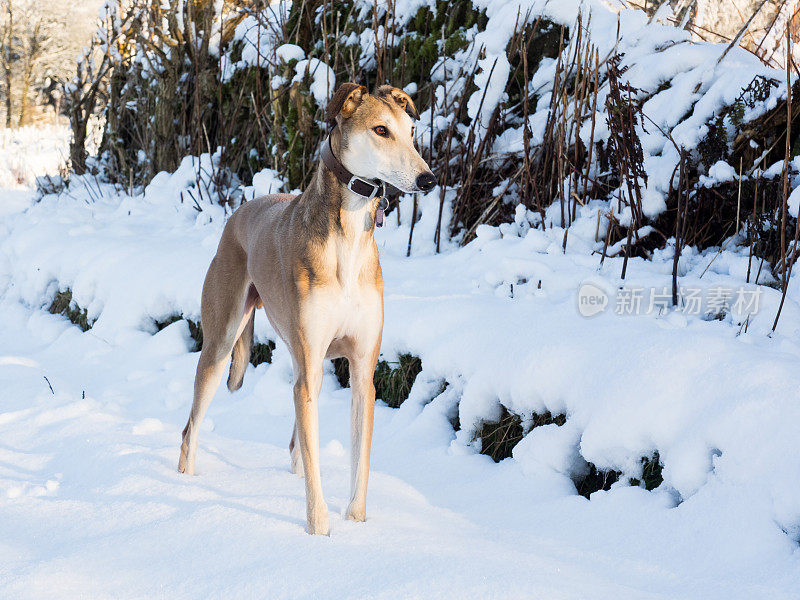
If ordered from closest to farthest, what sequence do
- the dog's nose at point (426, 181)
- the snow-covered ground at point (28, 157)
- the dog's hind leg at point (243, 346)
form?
the dog's nose at point (426, 181) < the dog's hind leg at point (243, 346) < the snow-covered ground at point (28, 157)

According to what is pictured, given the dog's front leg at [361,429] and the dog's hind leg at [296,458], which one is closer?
the dog's front leg at [361,429]

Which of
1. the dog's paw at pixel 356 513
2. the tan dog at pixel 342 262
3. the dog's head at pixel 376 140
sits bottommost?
the dog's paw at pixel 356 513

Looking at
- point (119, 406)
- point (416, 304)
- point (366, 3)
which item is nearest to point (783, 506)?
point (416, 304)

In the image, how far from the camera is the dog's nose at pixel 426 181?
270cm

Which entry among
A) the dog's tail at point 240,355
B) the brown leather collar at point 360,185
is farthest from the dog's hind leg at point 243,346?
the brown leather collar at point 360,185

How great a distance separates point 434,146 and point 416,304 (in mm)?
1962

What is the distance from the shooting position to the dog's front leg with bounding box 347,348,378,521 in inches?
124

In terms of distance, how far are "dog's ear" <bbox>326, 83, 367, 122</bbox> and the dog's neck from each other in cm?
9

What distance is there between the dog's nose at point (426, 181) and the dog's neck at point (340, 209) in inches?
14.8

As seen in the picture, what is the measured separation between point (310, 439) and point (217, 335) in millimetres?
983

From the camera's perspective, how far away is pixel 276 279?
3299 mm

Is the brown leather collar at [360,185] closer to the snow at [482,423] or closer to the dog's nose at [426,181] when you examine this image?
the dog's nose at [426,181]

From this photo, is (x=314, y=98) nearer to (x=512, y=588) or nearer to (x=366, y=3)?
(x=366, y=3)

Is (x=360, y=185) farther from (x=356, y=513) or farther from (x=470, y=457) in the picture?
(x=470, y=457)
